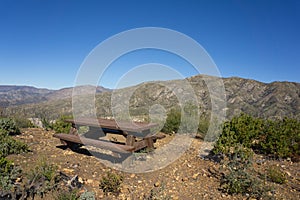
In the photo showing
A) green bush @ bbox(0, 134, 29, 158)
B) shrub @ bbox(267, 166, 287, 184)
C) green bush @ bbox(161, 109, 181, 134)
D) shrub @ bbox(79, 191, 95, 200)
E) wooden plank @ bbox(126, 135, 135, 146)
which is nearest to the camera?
shrub @ bbox(79, 191, 95, 200)

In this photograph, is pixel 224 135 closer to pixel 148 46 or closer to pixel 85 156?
pixel 148 46

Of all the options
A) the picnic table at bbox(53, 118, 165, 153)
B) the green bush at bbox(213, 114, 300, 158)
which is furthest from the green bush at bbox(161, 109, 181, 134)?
the green bush at bbox(213, 114, 300, 158)

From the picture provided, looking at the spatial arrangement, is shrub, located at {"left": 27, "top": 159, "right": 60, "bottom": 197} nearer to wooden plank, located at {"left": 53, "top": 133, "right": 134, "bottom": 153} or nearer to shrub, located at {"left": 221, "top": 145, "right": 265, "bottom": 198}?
wooden plank, located at {"left": 53, "top": 133, "right": 134, "bottom": 153}

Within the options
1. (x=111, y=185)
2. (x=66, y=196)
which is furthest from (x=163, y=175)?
(x=66, y=196)

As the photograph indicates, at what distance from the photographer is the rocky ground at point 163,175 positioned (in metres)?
4.41

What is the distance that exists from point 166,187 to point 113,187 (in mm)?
1052

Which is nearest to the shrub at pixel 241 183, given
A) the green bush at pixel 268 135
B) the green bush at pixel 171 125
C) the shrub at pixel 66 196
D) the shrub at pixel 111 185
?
the green bush at pixel 268 135

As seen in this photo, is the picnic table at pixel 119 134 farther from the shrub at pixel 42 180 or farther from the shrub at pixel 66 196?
the shrub at pixel 66 196

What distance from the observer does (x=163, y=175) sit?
5203 mm

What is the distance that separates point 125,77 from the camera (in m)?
6.11

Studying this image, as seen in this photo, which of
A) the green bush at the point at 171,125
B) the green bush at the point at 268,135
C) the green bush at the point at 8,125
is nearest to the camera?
the green bush at the point at 268,135

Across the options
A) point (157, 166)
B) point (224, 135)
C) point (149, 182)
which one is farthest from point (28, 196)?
point (224, 135)

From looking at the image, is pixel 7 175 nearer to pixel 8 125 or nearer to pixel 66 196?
pixel 66 196

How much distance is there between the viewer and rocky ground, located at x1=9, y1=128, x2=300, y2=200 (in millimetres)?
4406
